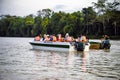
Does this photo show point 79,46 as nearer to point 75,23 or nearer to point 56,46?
point 56,46

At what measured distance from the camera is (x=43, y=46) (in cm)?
2145

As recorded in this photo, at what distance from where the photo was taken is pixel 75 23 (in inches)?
2126

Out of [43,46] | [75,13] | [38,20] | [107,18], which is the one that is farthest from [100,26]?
[43,46]

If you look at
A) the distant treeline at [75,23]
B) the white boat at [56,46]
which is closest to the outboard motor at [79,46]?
the white boat at [56,46]

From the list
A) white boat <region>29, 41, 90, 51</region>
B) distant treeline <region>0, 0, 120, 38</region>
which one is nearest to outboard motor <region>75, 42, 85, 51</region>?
white boat <region>29, 41, 90, 51</region>

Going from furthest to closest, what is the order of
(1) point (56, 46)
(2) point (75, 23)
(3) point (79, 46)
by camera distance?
(2) point (75, 23) < (1) point (56, 46) < (3) point (79, 46)

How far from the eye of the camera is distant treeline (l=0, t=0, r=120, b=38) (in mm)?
50000

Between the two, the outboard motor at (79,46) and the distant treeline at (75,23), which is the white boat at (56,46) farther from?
the distant treeline at (75,23)

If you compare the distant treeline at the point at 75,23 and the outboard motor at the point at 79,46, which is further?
the distant treeline at the point at 75,23

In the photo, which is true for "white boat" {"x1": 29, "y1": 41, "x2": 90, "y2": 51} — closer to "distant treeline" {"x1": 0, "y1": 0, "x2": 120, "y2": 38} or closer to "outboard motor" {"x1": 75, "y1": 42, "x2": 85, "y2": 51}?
"outboard motor" {"x1": 75, "y1": 42, "x2": 85, "y2": 51}

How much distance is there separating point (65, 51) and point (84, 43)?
1.11m

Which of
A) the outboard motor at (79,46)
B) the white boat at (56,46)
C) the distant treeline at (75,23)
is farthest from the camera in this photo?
the distant treeline at (75,23)

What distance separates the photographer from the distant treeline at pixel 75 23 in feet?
164

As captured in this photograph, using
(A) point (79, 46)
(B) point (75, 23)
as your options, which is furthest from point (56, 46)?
(B) point (75, 23)
